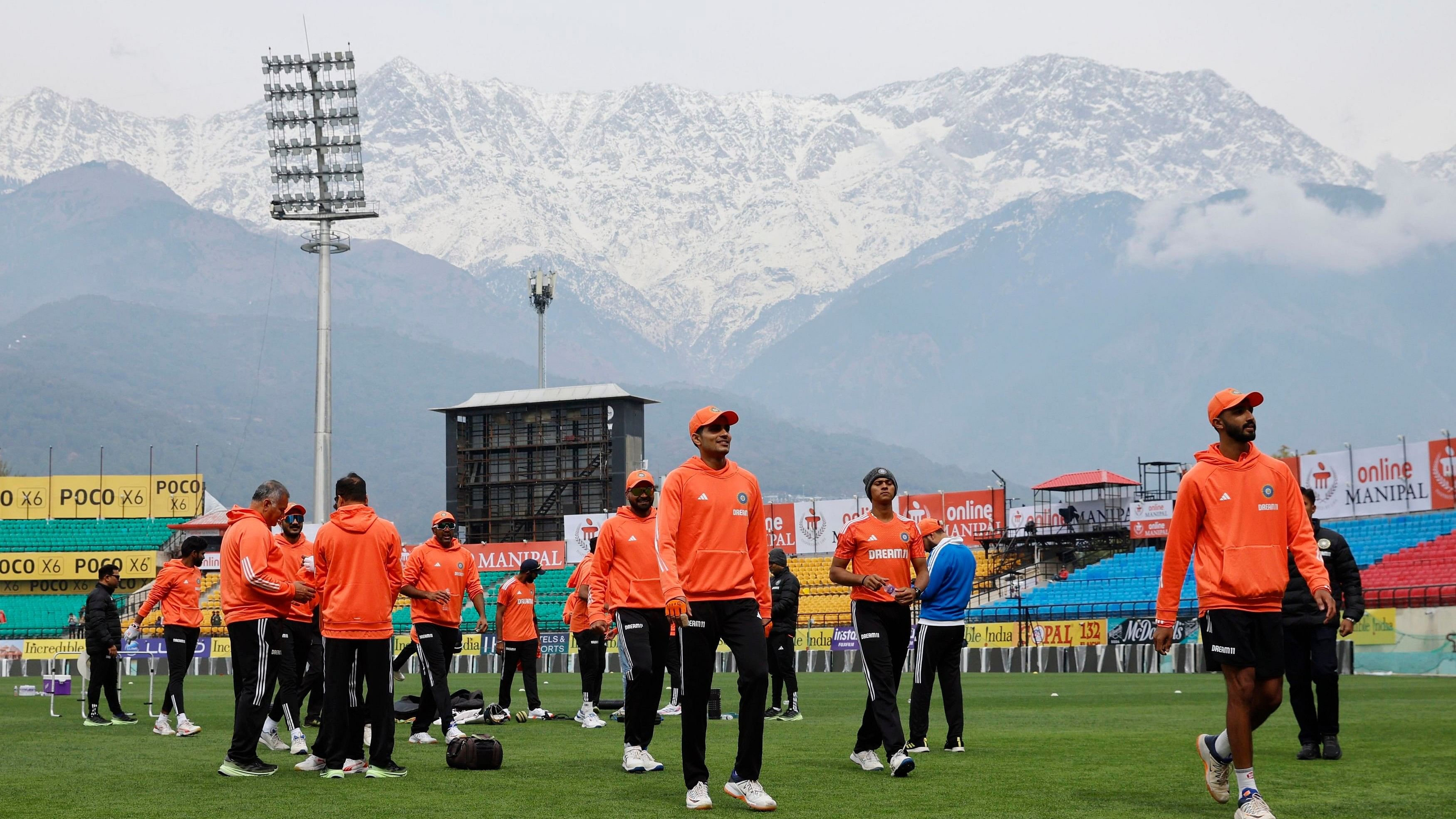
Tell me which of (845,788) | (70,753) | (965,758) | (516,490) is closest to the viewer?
(845,788)

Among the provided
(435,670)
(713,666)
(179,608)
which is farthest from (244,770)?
(179,608)

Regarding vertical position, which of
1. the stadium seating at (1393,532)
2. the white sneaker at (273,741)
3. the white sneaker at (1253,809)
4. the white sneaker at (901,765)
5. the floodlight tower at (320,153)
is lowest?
the white sneaker at (273,741)

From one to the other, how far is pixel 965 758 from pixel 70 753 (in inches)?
295

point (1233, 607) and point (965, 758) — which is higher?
point (1233, 607)

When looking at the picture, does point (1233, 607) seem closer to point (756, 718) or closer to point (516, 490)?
point (756, 718)

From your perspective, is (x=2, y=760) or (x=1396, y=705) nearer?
(x=2, y=760)

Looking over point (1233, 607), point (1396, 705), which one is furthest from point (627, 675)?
point (1396, 705)

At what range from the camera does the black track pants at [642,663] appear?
9.95 m

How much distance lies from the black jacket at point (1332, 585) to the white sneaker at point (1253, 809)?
346 cm

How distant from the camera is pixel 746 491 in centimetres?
895

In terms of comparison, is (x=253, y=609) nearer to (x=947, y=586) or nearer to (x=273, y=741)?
(x=273, y=741)

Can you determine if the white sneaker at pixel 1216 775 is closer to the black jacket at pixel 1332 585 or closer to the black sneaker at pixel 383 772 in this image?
the black jacket at pixel 1332 585

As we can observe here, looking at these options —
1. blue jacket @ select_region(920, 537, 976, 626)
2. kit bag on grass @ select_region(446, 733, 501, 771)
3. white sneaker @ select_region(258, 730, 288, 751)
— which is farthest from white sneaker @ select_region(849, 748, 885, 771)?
white sneaker @ select_region(258, 730, 288, 751)

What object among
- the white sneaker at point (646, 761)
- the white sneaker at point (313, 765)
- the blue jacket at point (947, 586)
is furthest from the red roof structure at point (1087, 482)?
the white sneaker at point (313, 765)
